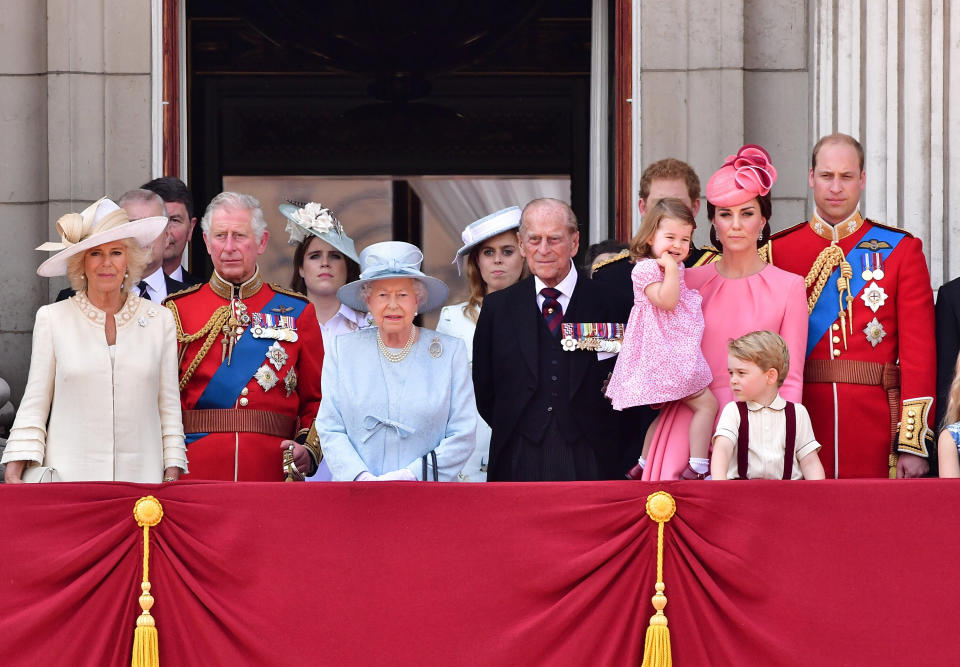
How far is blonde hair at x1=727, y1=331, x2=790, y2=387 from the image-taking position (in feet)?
18.1

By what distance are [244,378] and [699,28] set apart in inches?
121

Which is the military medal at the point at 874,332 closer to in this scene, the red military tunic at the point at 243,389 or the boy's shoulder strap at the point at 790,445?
the boy's shoulder strap at the point at 790,445

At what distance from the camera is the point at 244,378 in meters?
6.29

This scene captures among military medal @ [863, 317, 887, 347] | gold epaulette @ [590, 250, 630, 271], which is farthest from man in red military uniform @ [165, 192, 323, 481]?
military medal @ [863, 317, 887, 347]

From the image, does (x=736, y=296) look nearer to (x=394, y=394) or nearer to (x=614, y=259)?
(x=614, y=259)

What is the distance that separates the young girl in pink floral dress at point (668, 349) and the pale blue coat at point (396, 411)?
0.53m

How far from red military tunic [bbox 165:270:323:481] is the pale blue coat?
1.80 ft

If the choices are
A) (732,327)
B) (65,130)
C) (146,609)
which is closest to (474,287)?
(732,327)

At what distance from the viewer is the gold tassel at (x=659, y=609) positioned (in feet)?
16.8

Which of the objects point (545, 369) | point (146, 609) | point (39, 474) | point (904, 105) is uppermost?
point (904, 105)

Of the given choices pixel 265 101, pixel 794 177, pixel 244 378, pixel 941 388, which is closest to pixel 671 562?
pixel 941 388

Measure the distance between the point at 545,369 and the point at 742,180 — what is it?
0.94 m

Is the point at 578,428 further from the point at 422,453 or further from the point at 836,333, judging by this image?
the point at 836,333

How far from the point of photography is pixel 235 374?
6.28 meters
